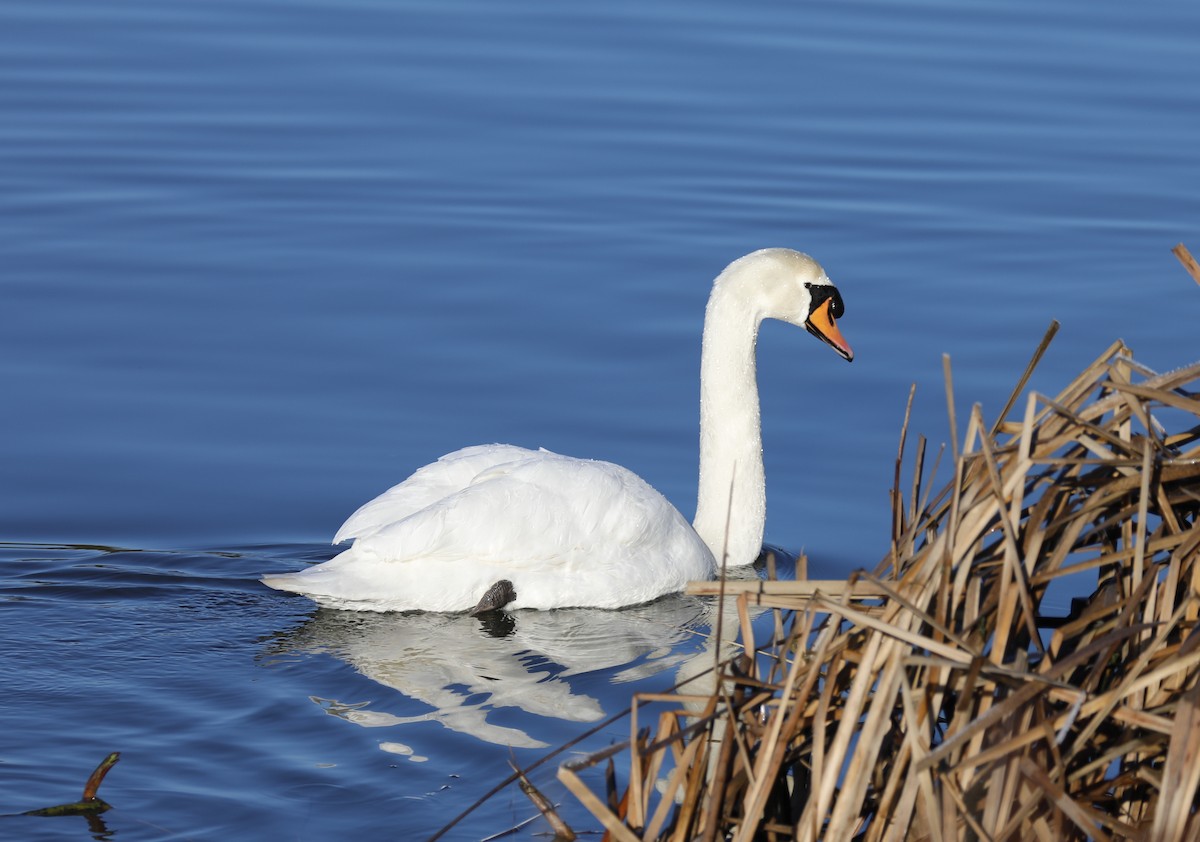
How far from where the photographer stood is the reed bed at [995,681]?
391 centimetres

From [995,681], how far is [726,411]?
5.05 metres

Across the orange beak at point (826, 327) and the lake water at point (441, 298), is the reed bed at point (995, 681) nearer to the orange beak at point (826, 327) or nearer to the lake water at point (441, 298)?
the lake water at point (441, 298)

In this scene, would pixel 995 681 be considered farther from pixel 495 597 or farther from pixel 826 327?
pixel 826 327

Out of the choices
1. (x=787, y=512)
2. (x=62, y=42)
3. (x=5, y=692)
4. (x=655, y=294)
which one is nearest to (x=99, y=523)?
(x=5, y=692)

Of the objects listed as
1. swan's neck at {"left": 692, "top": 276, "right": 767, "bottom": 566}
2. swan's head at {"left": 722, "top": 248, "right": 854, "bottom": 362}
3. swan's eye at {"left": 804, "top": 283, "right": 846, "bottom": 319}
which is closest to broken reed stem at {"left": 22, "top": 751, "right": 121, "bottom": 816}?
swan's neck at {"left": 692, "top": 276, "right": 767, "bottom": 566}

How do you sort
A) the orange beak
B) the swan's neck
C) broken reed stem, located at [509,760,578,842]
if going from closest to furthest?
broken reed stem, located at [509,760,578,842] → the swan's neck → the orange beak

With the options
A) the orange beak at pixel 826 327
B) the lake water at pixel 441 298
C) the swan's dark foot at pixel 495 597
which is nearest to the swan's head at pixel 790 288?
the orange beak at pixel 826 327

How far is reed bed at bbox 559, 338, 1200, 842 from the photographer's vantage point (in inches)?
154

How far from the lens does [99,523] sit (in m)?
8.54

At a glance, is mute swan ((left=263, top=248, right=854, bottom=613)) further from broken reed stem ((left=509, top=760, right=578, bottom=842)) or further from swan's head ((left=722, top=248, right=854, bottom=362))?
broken reed stem ((left=509, top=760, right=578, bottom=842))

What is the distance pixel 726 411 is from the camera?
8922 mm

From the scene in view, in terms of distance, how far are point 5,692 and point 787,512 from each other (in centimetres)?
414

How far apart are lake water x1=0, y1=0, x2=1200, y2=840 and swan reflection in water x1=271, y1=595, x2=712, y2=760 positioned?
26mm

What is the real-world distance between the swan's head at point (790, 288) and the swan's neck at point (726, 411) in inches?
2.4
